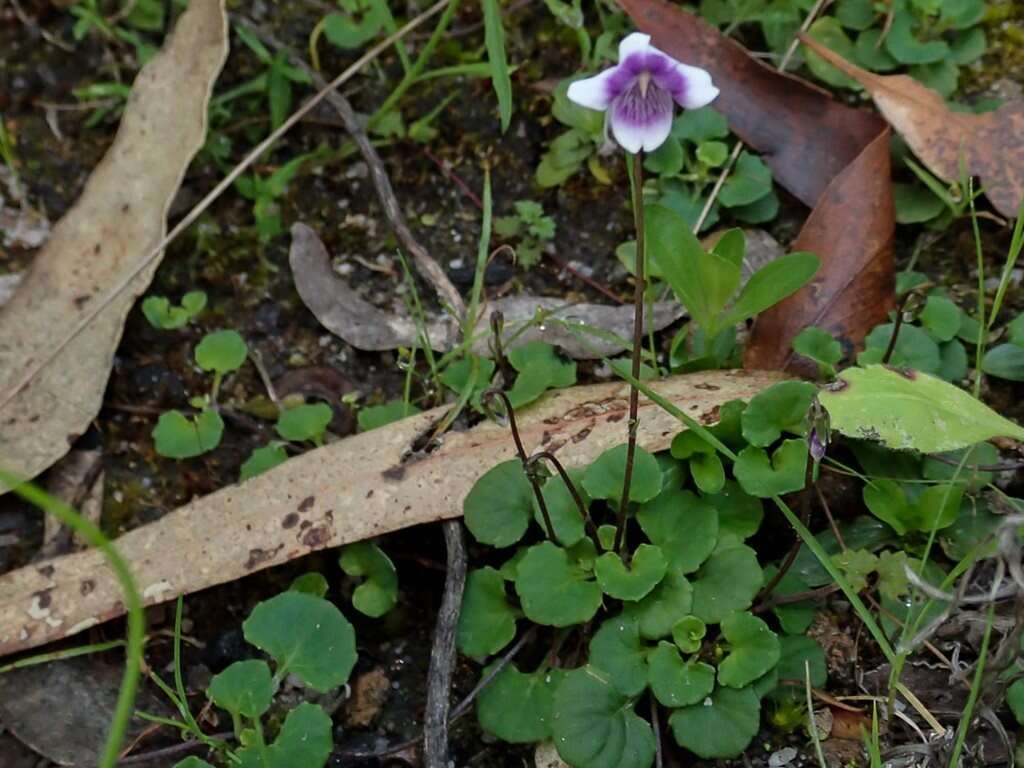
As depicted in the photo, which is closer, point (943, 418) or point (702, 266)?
point (943, 418)

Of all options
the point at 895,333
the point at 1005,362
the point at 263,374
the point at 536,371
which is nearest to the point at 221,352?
the point at 263,374

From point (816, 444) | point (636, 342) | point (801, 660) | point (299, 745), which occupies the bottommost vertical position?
point (801, 660)

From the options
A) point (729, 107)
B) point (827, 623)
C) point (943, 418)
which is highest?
point (729, 107)

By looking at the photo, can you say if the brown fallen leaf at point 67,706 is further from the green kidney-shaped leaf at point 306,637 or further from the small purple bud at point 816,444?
the small purple bud at point 816,444

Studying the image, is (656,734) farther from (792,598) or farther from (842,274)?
(842,274)

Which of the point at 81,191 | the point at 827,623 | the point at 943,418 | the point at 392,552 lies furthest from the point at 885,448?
the point at 81,191

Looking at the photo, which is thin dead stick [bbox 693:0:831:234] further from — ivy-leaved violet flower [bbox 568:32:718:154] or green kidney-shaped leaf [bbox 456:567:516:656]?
green kidney-shaped leaf [bbox 456:567:516:656]

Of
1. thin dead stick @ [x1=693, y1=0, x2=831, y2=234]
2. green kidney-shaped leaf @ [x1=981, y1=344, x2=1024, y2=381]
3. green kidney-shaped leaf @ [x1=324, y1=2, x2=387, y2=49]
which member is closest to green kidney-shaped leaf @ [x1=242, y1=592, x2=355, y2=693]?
thin dead stick @ [x1=693, y1=0, x2=831, y2=234]

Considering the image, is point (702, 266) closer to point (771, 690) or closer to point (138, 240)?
point (771, 690)
